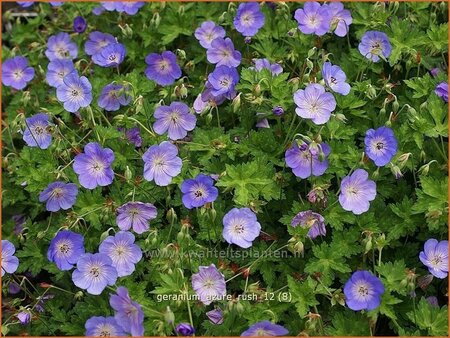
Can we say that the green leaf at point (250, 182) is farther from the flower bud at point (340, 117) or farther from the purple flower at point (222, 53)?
the purple flower at point (222, 53)

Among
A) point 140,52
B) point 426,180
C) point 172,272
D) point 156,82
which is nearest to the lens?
point 172,272

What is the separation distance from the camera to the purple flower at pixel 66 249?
3189 millimetres

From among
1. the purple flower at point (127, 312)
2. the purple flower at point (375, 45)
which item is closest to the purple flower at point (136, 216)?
the purple flower at point (127, 312)

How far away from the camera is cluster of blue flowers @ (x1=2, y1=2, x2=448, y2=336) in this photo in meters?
2.99

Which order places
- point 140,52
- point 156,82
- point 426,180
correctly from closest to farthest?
point 426,180 → point 156,82 → point 140,52

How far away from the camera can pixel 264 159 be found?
3434mm

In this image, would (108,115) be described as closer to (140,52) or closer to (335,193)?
(140,52)

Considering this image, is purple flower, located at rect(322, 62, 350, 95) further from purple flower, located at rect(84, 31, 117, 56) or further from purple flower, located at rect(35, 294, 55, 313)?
purple flower, located at rect(35, 294, 55, 313)

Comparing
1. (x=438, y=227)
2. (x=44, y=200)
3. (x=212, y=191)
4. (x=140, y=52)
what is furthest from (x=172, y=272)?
(x=140, y=52)

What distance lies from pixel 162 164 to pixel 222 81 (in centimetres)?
56

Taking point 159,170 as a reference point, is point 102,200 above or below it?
below

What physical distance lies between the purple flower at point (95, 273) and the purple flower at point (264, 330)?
0.61m

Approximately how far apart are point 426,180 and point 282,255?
2.41 feet

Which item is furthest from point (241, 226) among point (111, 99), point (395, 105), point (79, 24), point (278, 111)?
point (79, 24)
